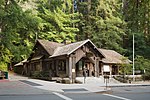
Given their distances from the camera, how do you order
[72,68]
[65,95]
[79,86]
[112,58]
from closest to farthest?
1. [65,95]
2. [79,86]
3. [72,68]
4. [112,58]

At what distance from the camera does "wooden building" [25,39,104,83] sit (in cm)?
3291

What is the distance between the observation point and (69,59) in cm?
3266

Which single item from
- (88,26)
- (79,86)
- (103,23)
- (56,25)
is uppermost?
(103,23)

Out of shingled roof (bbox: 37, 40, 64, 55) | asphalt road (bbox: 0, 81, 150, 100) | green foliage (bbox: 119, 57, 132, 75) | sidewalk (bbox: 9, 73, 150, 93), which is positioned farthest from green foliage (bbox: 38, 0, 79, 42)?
asphalt road (bbox: 0, 81, 150, 100)

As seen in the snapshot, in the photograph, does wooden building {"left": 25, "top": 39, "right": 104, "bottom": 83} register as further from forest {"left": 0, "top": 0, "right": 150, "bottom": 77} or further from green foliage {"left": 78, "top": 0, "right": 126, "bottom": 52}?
green foliage {"left": 78, "top": 0, "right": 126, "bottom": 52}

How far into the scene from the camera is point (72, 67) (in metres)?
32.8

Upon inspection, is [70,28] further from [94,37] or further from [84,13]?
[84,13]

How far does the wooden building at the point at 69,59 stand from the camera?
32906 millimetres

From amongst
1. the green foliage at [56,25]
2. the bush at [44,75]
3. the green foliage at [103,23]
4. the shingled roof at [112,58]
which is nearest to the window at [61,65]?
the bush at [44,75]

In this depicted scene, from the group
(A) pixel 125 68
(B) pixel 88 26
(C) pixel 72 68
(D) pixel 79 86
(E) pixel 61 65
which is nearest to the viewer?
(D) pixel 79 86

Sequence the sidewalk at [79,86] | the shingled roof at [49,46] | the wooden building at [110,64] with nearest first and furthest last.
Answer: the sidewalk at [79,86] < the shingled roof at [49,46] < the wooden building at [110,64]

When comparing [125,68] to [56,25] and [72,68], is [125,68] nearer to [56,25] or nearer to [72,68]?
[72,68]

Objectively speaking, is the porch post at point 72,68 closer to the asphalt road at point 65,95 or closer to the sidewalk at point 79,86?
the sidewalk at point 79,86

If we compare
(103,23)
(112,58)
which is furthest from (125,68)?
(103,23)
